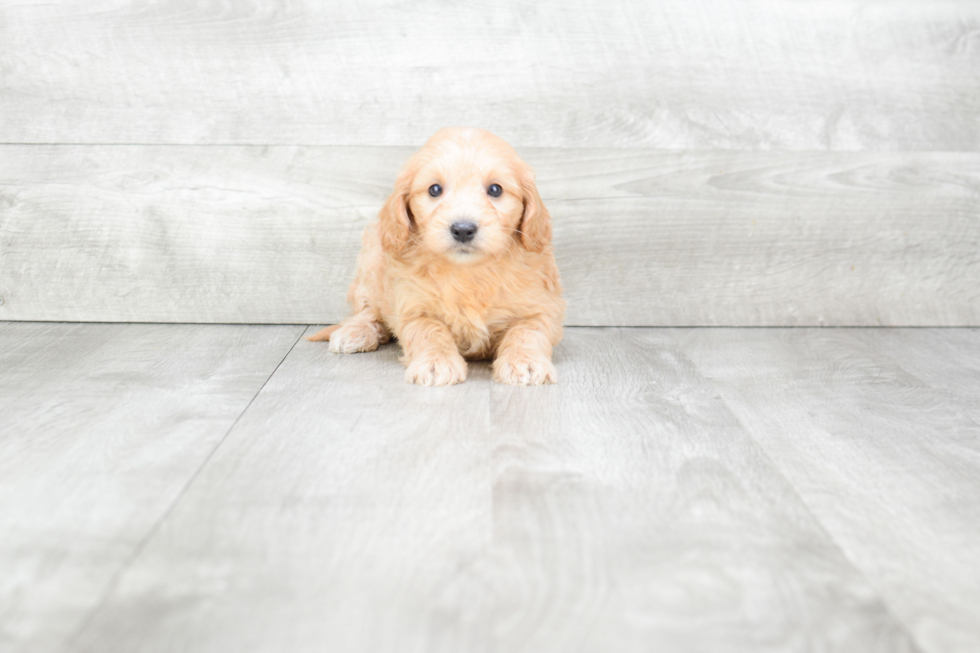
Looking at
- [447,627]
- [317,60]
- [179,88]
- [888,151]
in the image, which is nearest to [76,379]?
[179,88]

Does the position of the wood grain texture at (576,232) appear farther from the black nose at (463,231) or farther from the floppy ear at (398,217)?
the black nose at (463,231)

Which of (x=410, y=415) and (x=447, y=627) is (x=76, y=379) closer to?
(x=410, y=415)

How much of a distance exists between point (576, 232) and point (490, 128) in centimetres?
45

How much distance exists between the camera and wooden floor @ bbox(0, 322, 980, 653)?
37.5 inches

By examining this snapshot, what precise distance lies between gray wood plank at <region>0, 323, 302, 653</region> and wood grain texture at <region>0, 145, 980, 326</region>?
0.17 meters

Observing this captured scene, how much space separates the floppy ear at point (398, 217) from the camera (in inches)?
76.5

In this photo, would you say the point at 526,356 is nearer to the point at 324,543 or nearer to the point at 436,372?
the point at 436,372

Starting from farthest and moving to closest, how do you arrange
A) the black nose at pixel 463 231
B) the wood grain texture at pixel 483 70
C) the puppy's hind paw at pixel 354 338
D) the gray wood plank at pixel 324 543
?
the wood grain texture at pixel 483 70
the puppy's hind paw at pixel 354 338
the black nose at pixel 463 231
the gray wood plank at pixel 324 543

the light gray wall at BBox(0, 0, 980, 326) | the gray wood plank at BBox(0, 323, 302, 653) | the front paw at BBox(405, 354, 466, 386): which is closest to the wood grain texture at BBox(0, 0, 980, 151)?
the light gray wall at BBox(0, 0, 980, 326)

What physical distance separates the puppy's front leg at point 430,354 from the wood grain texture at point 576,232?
0.63 metres

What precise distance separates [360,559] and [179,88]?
1.98 meters

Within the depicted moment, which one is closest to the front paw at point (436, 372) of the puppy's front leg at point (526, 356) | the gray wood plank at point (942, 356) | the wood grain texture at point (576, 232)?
the puppy's front leg at point (526, 356)

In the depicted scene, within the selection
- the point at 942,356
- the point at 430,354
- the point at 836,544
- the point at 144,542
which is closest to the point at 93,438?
the point at 144,542

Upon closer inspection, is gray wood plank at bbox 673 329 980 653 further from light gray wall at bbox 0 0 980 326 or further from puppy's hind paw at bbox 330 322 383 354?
puppy's hind paw at bbox 330 322 383 354
